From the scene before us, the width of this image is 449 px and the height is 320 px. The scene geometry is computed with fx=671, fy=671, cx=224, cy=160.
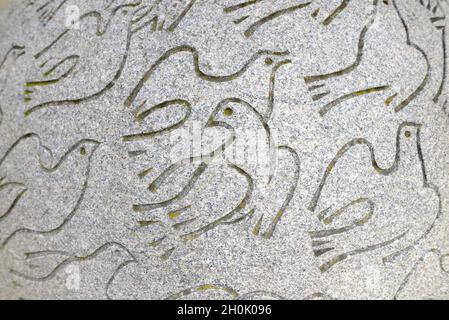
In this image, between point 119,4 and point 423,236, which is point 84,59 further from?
point 423,236

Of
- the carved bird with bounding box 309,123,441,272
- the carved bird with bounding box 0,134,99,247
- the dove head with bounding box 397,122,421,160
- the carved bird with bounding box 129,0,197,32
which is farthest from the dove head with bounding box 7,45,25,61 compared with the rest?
the dove head with bounding box 397,122,421,160

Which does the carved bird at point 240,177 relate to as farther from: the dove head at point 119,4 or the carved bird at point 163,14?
the dove head at point 119,4

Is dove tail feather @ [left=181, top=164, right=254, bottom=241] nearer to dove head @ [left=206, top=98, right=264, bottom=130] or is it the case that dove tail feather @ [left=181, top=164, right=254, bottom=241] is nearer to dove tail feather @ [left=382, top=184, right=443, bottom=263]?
dove head @ [left=206, top=98, right=264, bottom=130]

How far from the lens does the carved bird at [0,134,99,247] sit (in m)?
1.43

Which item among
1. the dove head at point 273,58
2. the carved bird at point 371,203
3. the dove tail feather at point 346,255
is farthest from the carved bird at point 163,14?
the dove tail feather at point 346,255

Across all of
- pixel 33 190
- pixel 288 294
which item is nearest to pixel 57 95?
pixel 33 190

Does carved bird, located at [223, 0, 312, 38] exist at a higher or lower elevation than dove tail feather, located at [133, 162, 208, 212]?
higher

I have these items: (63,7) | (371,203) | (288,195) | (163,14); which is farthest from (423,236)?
(63,7)

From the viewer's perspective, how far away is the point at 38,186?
4.86 ft

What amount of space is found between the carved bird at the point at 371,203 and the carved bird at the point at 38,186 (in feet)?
1.64

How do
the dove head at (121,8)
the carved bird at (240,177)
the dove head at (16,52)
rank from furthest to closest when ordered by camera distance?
the dove head at (16,52)
the dove head at (121,8)
the carved bird at (240,177)

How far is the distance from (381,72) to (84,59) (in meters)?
0.64

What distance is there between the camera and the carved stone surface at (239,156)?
4.46 ft

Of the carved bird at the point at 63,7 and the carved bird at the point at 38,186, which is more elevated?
the carved bird at the point at 63,7
